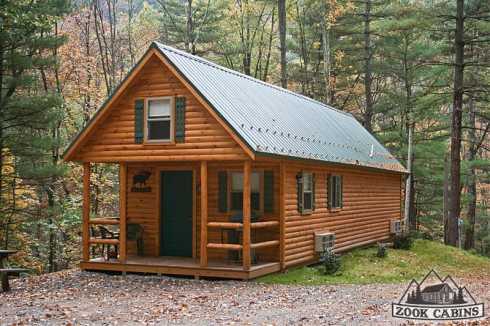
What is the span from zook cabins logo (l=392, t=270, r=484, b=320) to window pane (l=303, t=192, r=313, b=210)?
4.55 m

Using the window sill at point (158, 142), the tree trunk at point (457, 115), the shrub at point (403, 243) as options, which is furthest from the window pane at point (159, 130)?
the tree trunk at point (457, 115)

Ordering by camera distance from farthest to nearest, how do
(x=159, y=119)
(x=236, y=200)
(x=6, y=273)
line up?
(x=236, y=200) < (x=159, y=119) < (x=6, y=273)

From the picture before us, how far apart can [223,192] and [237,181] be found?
0.46 m

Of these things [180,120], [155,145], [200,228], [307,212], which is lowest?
[200,228]

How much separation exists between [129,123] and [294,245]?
17.1 ft

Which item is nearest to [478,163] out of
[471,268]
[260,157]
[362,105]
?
[471,268]

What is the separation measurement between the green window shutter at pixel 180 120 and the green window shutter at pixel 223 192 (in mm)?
1775

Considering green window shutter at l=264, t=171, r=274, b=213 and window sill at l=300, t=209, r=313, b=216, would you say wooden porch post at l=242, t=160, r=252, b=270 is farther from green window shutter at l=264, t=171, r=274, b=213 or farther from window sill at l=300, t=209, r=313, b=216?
window sill at l=300, t=209, r=313, b=216

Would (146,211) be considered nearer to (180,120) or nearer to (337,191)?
(180,120)

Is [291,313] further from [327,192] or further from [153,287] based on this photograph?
[327,192]

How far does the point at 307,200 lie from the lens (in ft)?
52.1

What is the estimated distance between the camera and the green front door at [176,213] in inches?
614

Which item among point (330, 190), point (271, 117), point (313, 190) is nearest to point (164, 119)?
point (271, 117)

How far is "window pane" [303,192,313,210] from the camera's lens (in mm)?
15692
